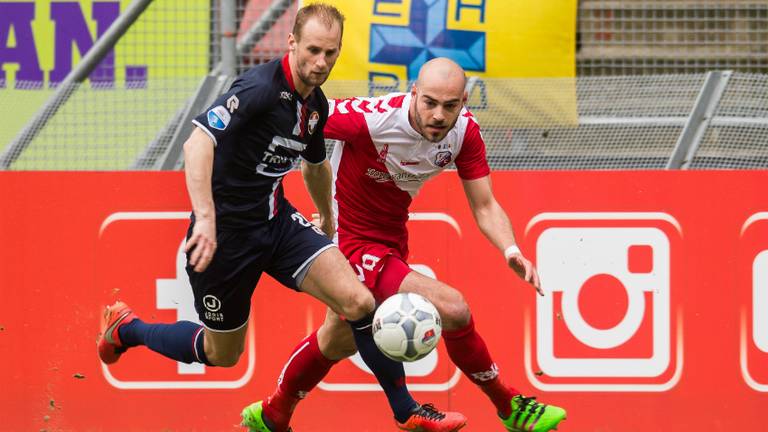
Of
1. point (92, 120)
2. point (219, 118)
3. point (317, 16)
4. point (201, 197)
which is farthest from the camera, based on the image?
point (92, 120)

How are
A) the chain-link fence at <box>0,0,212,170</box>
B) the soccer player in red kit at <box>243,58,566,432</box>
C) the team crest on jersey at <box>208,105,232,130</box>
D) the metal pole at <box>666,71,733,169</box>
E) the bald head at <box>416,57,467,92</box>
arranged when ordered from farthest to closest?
the chain-link fence at <box>0,0,212,170</box> → the metal pole at <box>666,71,733,169</box> → the soccer player in red kit at <box>243,58,566,432</box> → the bald head at <box>416,57,467,92</box> → the team crest on jersey at <box>208,105,232,130</box>

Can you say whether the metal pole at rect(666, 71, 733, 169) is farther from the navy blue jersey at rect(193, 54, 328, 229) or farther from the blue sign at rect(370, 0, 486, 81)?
the navy blue jersey at rect(193, 54, 328, 229)

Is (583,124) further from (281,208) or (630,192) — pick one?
(281,208)

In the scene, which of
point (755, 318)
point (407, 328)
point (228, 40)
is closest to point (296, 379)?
point (407, 328)

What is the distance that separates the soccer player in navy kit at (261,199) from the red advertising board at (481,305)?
0.77m

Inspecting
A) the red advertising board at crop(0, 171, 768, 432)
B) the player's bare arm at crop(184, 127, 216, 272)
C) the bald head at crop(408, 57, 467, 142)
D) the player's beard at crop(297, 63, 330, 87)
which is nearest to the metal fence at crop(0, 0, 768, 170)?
the red advertising board at crop(0, 171, 768, 432)

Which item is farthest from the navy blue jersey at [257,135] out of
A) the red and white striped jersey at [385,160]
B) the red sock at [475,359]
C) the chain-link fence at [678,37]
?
the chain-link fence at [678,37]

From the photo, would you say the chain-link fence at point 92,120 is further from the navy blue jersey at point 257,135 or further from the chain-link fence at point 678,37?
the chain-link fence at point 678,37

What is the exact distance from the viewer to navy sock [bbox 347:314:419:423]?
6812 millimetres

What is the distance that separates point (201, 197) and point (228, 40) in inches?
113

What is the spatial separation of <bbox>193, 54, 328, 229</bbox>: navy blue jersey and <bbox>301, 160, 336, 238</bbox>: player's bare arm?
221mm

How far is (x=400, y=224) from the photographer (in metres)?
7.07

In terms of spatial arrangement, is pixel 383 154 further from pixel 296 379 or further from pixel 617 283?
pixel 617 283

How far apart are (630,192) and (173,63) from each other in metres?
3.34
